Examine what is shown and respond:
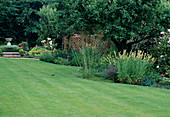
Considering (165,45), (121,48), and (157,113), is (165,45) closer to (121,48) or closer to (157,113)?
(121,48)

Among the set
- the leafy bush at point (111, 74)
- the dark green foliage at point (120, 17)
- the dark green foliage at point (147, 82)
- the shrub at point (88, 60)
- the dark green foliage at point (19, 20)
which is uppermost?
the dark green foliage at point (19, 20)

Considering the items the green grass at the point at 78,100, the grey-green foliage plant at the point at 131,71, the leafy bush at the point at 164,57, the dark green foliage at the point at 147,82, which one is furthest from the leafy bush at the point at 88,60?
the leafy bush at the point at 164,57

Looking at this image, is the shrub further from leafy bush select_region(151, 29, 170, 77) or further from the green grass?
leafy bush select_region(151, 29, 170, 77)

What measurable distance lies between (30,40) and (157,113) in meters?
29.3

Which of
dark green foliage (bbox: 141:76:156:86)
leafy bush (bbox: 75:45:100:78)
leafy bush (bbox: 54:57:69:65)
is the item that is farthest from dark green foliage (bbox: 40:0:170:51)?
leafy bush (bbox: 54:57:69:65)

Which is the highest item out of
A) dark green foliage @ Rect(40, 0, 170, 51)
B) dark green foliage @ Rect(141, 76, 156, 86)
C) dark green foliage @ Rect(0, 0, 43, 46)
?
dark green foliage @ Rect(0, 0, 43, 46)

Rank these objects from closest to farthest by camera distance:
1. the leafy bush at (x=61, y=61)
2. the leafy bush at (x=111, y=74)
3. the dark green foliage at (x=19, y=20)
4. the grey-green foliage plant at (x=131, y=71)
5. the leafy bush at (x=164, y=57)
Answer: the grey-green foliage plant at (x=131, y=71), the leafy bush at (x=164, y=57), the leafy bush at (x=111, y=74), the leafy bush at (x=61, y=61), the dark green foliage at (x=19, y=20)

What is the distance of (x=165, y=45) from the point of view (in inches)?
376

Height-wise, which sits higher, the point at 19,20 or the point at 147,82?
the point at 19,20

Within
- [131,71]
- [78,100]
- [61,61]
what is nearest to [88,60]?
[131,71]

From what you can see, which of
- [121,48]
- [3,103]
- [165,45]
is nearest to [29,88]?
[3,103]

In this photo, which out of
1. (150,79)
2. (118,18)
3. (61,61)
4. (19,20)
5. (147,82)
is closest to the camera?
(147,82)

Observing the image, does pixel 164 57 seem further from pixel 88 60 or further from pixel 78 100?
pixel 78 100

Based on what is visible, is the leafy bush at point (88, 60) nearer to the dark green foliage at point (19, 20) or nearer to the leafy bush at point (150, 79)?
the leafy bush at point (150, 79)
